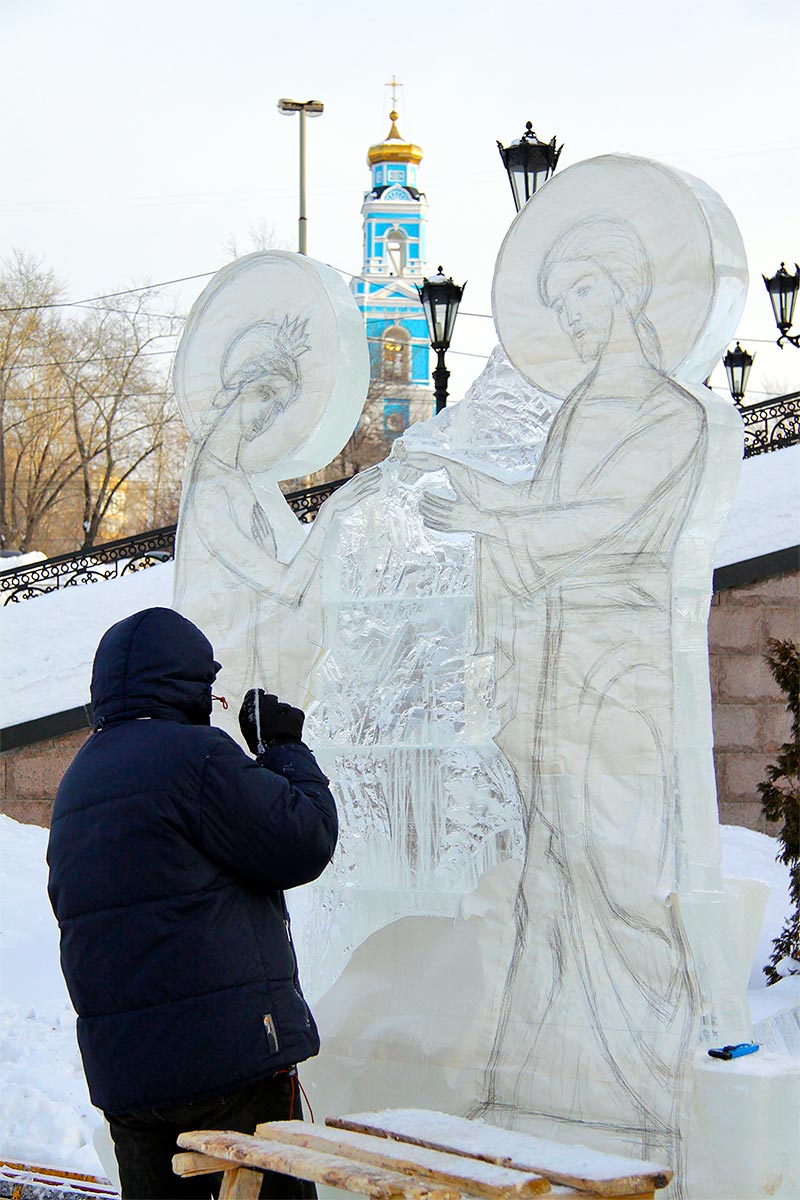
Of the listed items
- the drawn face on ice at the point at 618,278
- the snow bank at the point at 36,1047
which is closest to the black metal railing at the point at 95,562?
the snow bank at the point at 36,1047

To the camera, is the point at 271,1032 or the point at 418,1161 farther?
the point at 271,1032

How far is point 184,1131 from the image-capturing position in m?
2.46

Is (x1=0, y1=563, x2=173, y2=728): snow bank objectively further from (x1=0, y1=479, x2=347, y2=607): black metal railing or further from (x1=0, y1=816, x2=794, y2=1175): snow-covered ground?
(x1=0, y1=816, x2=794, y2=1175): snow-covered ground

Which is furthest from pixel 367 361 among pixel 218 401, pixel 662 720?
pixel 662 720

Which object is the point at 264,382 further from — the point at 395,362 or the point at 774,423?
the point at 395,362

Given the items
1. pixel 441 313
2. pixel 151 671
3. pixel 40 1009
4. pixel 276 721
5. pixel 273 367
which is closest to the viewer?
pixel 151 671

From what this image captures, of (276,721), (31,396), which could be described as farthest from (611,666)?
(31,396)

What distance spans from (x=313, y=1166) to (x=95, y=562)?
911 cm

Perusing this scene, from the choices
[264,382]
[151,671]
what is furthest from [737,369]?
[151,671]

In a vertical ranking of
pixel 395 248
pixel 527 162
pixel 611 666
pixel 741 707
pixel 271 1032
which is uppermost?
pixel 395 248

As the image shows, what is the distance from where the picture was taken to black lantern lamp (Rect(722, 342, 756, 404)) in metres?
11.8

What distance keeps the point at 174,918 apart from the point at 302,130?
13710 mm

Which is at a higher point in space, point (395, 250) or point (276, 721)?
point (395, 250)

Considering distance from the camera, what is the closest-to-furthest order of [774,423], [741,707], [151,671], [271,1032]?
[271,1032] → [151,671] → [741,707] → [774,423]
